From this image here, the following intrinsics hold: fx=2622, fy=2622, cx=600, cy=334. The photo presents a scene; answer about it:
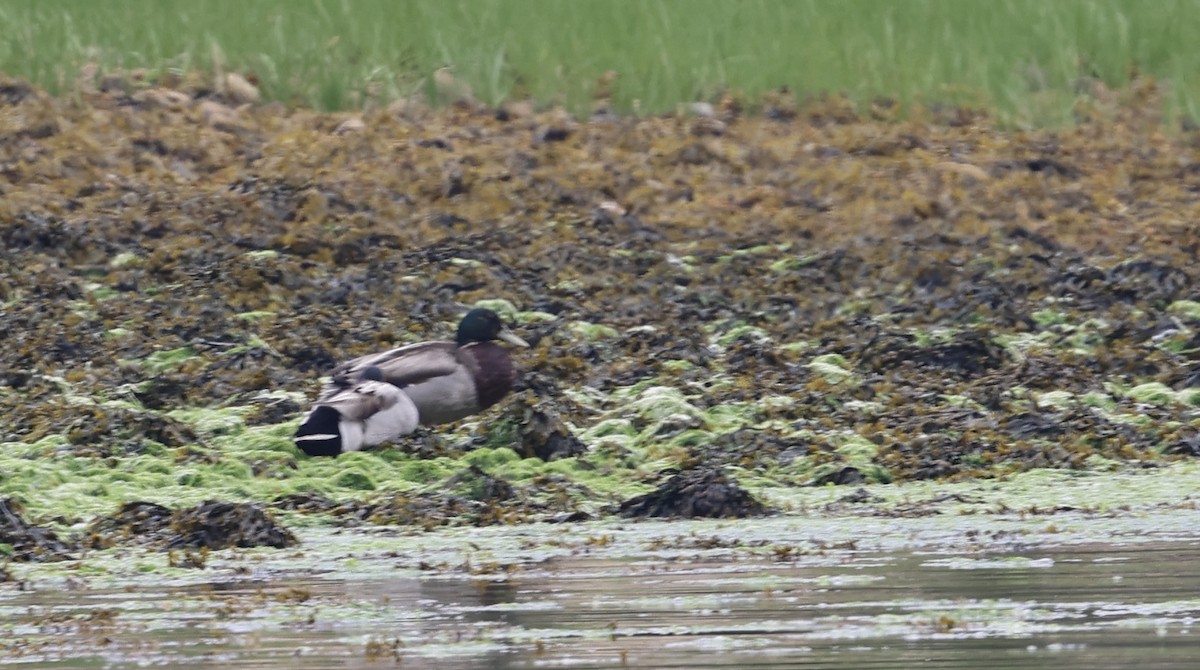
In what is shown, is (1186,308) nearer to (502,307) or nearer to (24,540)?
(502,307)

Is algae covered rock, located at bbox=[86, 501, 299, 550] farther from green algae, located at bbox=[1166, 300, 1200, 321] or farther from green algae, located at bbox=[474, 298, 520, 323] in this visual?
green algae, located at bbox=[1166, 300, 1200, 321]

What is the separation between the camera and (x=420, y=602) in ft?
22.9

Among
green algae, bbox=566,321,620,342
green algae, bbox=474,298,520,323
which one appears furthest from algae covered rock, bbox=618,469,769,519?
green algae, bbox=474,298,520,323

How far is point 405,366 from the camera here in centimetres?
1127

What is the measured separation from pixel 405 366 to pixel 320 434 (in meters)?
0.84

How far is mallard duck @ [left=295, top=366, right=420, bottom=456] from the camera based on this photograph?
414 inches

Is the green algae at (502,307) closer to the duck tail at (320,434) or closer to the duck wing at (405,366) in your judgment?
the duck wing at (405,366)

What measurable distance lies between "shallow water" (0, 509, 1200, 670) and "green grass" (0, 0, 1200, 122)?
9876 mm

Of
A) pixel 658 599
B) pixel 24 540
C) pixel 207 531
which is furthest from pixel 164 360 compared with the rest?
pixel 658 599

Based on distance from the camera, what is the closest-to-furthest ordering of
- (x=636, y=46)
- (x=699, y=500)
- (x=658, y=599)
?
(x=658, y=599) → (x=699, y=500) → (x=636, y=46)

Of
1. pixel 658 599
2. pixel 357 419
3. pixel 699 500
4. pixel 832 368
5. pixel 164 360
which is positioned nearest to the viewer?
pixel 658 599

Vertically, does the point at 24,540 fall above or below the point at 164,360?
below

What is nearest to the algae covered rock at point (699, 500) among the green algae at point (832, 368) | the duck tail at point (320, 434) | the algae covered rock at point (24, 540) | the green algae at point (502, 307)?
the duck tail at point (320, 434)

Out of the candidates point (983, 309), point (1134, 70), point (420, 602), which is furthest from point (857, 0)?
point (420, 602)
